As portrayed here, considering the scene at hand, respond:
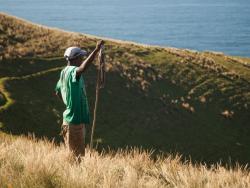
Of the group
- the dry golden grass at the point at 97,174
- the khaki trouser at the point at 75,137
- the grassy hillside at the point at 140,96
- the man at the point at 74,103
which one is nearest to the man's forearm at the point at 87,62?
the man at the point at 74,103

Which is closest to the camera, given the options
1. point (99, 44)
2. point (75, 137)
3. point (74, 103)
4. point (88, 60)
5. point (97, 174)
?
point (97, 174)

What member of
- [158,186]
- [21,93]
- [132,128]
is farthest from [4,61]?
[158,186]

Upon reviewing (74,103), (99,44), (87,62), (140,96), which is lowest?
(140,96)

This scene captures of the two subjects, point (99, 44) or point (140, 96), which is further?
point (140, 96)

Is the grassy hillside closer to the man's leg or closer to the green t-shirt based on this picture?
the man's leg

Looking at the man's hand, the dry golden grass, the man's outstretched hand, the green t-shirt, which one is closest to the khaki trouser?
the green t-shirt

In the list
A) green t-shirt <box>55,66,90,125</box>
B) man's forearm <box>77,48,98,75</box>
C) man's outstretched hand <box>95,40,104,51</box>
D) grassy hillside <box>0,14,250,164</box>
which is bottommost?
grassy hillside <box>0,14,250,164</box>

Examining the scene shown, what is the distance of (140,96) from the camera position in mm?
47375

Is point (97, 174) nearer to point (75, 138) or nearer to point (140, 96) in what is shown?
point (75, 138)

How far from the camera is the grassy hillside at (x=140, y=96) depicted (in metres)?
37.1

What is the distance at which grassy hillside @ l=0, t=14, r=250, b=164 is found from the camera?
37.1 m

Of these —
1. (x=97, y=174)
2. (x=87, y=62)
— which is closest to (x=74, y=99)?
(x=87, y=62)

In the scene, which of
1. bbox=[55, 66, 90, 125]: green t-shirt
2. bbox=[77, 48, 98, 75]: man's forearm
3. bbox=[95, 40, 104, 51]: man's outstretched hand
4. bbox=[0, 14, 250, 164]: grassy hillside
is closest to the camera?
bbox=[77, 48, 98, 75]: man's forearm

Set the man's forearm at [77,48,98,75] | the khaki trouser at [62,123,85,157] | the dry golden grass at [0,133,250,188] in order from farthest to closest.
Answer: the khaki trouser at [62,123,85,157] < the man's forearm at [77,48,98,75] < the dry golden grass at [0,133,250,188]
